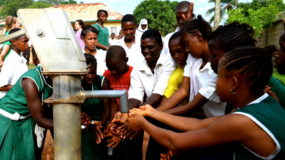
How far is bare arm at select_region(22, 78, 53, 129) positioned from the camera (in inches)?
80.7

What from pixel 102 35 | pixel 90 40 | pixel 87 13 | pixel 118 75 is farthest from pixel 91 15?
pixel 118 75

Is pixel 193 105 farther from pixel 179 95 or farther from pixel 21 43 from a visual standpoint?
pixel 21 43

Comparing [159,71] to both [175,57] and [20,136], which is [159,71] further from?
[20,136]

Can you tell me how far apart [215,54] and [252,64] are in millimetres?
570

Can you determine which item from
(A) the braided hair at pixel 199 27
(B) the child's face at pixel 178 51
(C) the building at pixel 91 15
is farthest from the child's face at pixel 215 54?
(C) the building at pixel 91 15

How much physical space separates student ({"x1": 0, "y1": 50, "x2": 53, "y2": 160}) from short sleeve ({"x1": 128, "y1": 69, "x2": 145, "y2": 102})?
2.81 feet

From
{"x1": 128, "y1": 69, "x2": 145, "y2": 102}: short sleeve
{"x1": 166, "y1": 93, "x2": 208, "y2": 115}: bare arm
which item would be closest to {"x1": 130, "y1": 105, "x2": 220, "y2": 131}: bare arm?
{"x1": 166, "y1": 93, "x2": 208, "y2": 115}: bare arm

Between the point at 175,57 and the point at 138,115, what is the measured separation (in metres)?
0.93

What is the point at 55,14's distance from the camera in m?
1.24

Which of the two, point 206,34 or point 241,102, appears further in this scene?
point 206,34

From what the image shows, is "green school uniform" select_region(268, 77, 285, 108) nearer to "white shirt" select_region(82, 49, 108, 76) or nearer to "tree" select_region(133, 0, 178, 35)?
"white shirt" select_region(82, 49, 108, 76)

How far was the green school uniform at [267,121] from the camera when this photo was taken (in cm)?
134

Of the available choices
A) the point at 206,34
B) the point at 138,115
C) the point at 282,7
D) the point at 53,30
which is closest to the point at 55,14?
the point at 53,30

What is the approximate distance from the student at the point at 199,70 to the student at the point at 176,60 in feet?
0.65
